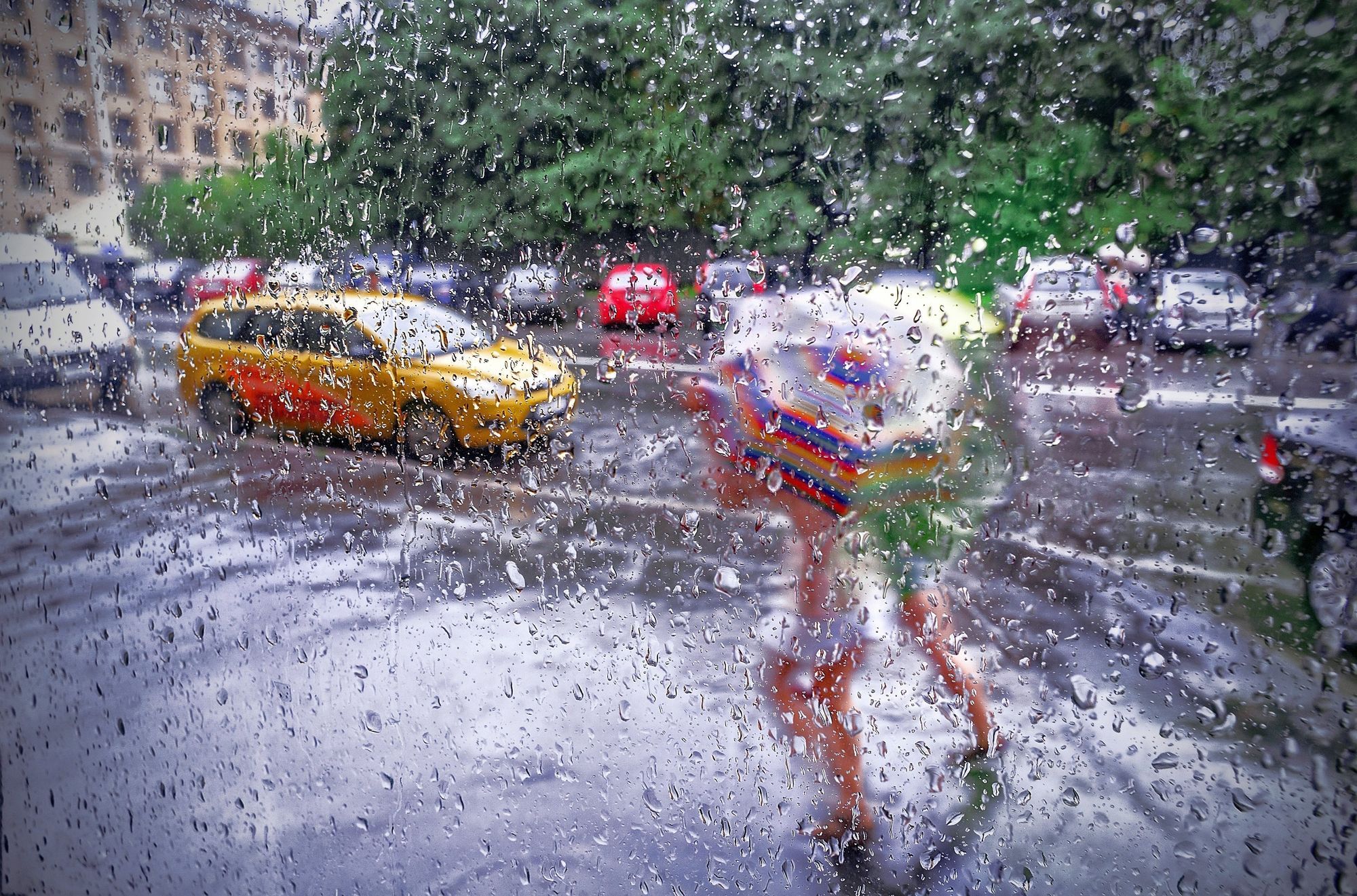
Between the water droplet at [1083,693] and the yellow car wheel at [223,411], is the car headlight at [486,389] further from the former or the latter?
the water droplet at [1083,693]

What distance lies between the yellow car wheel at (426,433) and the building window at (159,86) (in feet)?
2.06

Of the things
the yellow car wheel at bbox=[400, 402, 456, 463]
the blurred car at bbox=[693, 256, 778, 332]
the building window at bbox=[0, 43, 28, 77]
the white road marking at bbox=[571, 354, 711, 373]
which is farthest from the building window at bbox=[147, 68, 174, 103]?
the blurred car at bbox=[693, 256, 778, 332]

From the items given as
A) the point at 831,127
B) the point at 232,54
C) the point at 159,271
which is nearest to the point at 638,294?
the point at 831,127

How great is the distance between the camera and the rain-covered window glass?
3.02 ft

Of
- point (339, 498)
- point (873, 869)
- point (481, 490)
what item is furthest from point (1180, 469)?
point (339, 498)

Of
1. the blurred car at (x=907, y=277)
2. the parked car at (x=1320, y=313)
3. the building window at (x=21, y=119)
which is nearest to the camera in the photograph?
the parked car at (x=1320, y=313)

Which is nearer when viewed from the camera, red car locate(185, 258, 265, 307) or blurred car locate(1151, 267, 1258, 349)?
blurred car locate(1151, 267, 1258, 349)

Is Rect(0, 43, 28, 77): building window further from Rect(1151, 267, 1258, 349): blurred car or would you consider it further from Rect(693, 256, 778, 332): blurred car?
Rect(1151, 267, 1258, 349): blurred car

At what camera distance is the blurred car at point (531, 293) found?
1.25 m

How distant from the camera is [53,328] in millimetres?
1554

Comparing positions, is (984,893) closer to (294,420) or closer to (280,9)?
(294,420)

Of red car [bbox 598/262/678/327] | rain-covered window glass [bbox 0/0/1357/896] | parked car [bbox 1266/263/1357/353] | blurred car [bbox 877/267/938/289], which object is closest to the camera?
parked car [bbox 1266/263/1357/353]

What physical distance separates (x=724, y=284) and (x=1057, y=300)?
1.39 feet

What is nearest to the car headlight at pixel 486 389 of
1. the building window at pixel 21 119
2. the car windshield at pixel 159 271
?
the car windshield at pixel 159 271
